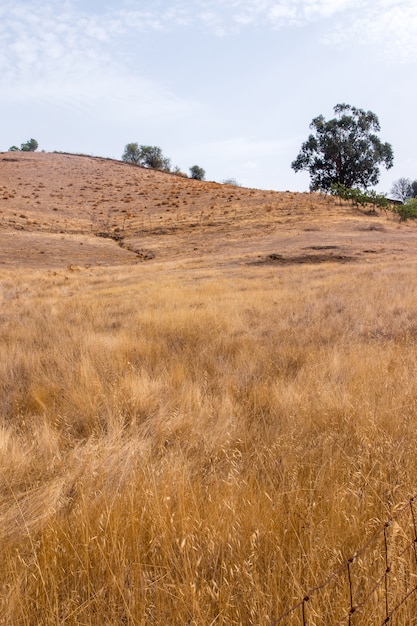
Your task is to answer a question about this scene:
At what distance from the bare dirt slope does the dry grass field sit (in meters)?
12.1

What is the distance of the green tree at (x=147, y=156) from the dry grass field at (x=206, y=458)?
243 feet

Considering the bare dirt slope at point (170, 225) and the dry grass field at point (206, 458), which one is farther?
the bare dirt slope at point (170, 225)

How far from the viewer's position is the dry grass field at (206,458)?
→ 5.58ft

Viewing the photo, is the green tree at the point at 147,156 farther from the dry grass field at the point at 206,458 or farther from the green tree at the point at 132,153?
the dry grass field at the point at 206,458

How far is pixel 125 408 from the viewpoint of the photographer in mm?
3678

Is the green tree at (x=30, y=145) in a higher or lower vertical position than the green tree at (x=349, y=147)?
higher

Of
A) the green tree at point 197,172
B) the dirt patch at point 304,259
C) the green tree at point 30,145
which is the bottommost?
the dirt patch at point 304,259

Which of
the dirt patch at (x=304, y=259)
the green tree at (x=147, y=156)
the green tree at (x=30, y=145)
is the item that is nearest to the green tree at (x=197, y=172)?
the green tree at (x=147, y=156)

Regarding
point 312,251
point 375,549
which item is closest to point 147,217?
point 312,251

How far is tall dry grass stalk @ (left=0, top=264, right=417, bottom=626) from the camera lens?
172 cm

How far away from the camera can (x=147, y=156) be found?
7838cm

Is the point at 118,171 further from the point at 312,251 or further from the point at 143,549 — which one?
the point at 143,549

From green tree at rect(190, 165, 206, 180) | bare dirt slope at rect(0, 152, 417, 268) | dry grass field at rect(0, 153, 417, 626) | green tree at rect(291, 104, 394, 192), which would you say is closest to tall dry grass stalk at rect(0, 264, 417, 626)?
dry grass field at rect(0, 153, 417, 626)

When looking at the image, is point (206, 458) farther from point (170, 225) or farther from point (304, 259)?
point (170, 225)
